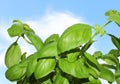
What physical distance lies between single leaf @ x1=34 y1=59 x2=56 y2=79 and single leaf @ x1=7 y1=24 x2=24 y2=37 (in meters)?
0.15

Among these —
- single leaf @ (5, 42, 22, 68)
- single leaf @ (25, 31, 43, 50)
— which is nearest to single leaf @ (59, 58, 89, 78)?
single leaf @ (25, 31, 43, 50)

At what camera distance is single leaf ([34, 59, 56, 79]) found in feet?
2.71

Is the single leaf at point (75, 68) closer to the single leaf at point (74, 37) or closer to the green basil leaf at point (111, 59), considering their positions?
the single leaf at point (74, 37)

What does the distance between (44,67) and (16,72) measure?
0.14 metres

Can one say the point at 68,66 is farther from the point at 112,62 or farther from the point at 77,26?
the point at 112,62

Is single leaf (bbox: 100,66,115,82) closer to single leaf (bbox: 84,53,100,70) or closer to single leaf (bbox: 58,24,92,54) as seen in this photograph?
single leaf (bbox: 84,53,100,70)

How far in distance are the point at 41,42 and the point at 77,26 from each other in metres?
0.17

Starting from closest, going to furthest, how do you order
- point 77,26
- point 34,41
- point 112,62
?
1. point 77,26
2. point 34,41
3. point 112,62

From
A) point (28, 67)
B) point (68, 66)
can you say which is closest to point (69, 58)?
point (68, 66)

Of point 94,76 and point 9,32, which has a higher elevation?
point 9,32

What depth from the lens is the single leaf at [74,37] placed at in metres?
0.76

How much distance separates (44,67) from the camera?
2.72 feet

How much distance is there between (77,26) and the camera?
2.63 ft

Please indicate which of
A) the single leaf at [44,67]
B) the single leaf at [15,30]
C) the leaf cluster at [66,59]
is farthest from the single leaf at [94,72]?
the single leaf at [15,30]
